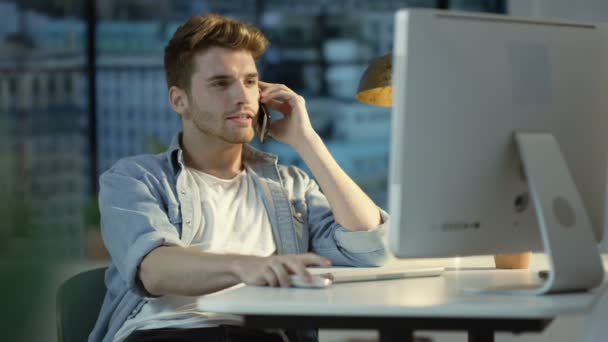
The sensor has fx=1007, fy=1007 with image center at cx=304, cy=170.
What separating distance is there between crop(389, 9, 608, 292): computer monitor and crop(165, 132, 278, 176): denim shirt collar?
0.96 metres

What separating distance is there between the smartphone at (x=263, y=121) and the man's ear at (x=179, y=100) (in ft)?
0.64

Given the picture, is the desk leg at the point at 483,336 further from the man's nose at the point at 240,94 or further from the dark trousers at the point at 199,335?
the man's nose at the point at 240,94

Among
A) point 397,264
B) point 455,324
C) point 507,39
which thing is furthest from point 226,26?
point 455,324

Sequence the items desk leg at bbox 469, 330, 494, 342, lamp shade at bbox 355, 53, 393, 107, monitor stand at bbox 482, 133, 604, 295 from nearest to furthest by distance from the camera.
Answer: monitor stand at bbox 482, 133, 604, 295
desk leg at bbox 469, 330, 494, 342
lamp shade at bbox 355, 53, 393, 107

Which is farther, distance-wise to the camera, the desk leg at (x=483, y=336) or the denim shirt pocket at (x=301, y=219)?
the denim shirt pocket at (x=301, y=219)

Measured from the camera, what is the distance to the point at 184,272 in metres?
2.06

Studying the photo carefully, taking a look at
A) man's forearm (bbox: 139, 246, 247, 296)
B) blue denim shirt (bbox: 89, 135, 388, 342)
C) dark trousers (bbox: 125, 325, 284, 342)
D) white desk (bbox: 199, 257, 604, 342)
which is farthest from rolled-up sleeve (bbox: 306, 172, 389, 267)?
white desk (bbox: 199, 257, 604, 342)

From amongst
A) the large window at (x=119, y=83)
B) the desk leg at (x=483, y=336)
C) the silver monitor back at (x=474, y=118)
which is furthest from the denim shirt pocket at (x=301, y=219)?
the large window at (x=119, y=83)

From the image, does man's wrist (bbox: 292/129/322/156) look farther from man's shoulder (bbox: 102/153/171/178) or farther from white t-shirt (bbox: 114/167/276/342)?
man's shoulder (bbox: 102/153/171/178)

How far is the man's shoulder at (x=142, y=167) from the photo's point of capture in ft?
7.97

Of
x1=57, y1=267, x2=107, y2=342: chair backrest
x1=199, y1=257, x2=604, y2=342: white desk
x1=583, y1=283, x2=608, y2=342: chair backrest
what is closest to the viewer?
x1=199, y1=257, x2=604, y2=342: white desk

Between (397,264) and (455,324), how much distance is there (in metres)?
0.83

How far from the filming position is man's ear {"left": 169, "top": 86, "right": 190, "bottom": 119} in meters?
2.65

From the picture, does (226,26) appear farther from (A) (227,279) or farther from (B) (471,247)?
(B) (471,247)
